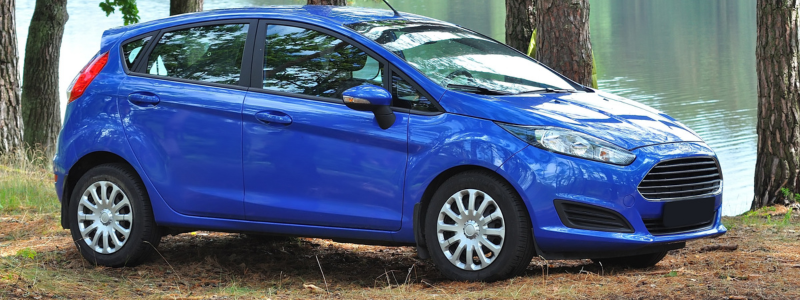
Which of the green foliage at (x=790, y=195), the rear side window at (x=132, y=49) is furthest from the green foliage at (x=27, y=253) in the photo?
the green foliage at (x=790, y=195)

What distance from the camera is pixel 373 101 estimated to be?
485cm

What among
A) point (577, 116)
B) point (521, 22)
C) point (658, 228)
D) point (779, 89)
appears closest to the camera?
point (658, 228)

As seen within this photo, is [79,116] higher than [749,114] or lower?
higher

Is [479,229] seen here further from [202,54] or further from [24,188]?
[24,188]

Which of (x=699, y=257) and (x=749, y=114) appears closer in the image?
(x=699, y=257)

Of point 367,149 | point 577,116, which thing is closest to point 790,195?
point 577,116

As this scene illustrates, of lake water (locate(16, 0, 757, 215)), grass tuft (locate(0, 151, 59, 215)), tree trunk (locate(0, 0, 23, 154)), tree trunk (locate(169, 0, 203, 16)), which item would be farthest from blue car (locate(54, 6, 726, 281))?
lake water (locate(16, 0, 757, 215))

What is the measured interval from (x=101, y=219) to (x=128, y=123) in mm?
703

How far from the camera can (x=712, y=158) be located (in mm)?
4953

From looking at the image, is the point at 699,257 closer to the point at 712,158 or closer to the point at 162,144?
Result: the point at 712,158

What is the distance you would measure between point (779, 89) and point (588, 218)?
483cm

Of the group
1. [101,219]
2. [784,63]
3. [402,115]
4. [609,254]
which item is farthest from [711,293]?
[784,63]

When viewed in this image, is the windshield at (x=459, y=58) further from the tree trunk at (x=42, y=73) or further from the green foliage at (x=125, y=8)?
the green foliage at (x=125, y=8)

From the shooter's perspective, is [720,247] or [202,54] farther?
[720,247]
